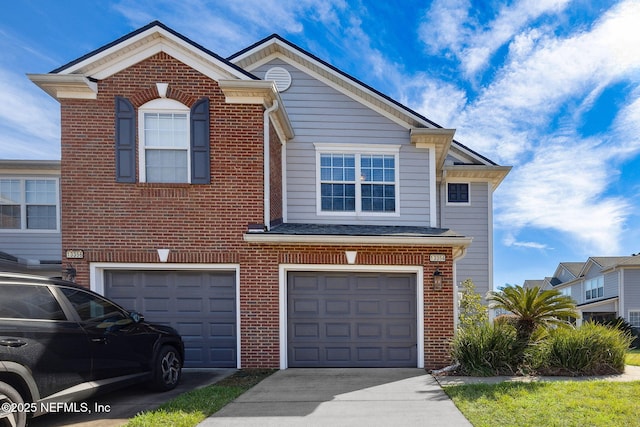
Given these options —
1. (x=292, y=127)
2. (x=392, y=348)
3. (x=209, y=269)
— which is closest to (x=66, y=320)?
(x=209, y=269)

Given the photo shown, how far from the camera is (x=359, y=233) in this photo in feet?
28.7

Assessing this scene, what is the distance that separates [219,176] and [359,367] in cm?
540

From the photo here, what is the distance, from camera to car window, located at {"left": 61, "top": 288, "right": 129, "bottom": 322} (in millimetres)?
5398

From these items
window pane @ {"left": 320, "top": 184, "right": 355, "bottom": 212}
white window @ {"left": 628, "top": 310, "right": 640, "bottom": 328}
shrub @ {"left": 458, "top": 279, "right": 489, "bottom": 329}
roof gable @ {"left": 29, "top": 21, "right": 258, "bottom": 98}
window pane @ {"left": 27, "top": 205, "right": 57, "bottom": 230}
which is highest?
roof gable @ {"left": 29, "top": 21, "right": 258, "bottom": 98}

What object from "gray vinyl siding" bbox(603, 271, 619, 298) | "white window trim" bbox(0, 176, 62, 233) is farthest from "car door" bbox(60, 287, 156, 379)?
"gray vinyl siding" bbox(603, 271, 619, 298)

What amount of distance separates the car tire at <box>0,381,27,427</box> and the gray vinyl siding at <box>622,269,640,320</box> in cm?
3043

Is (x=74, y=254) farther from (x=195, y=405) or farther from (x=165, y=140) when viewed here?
(x=195, y=405)

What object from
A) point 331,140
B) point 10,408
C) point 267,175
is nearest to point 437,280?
point 267,175

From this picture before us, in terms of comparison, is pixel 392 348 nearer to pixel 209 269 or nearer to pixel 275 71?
pixel 209 269

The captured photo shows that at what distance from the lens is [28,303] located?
4.83m

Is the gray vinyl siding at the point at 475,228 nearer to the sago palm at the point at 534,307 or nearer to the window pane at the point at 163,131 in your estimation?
the sago palm at the point at 534,307

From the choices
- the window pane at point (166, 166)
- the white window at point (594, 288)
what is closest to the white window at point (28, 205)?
the window pane at point (166, 166)

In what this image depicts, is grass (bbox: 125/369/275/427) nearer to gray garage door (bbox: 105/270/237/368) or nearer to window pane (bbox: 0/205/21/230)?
gray garage door (bbox: 105/270/237/368)

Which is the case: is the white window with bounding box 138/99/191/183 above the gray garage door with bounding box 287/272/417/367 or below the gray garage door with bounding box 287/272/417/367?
above
